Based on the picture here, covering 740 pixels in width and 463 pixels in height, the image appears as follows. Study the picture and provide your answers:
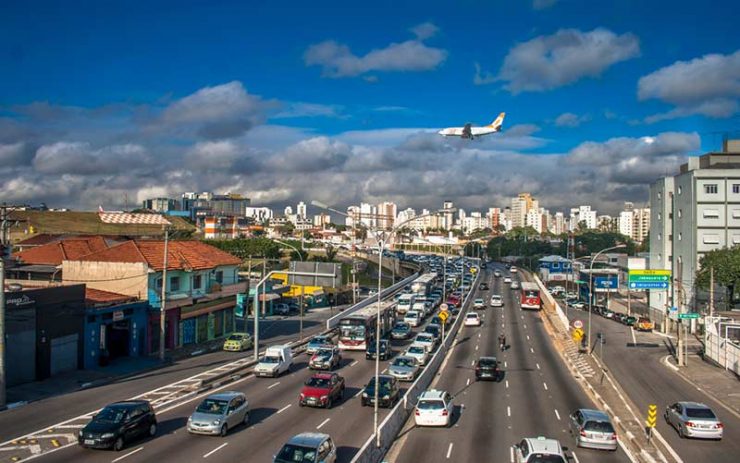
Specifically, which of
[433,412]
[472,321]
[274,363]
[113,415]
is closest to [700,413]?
[433,412]

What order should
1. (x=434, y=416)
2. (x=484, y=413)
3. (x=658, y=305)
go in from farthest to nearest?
1. (x=658, y=305)
2. (x=484, y=413)
3. (x=434, y=416)

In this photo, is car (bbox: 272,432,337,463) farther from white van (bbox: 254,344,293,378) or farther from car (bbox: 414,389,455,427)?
white van (bbox: 254,344,293,378)

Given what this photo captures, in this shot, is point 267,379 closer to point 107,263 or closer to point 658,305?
point 107,263

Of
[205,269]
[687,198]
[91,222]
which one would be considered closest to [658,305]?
[687,198]

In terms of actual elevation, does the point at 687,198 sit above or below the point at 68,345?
above

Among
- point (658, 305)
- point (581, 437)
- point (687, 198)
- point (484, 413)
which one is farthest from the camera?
point (658, 305)

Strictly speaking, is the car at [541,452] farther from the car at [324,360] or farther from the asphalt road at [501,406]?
the car at [324,360]

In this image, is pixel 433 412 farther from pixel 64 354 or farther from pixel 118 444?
pixel 64 354
